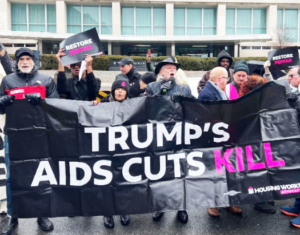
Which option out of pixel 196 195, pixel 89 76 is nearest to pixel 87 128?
pixel 89 76

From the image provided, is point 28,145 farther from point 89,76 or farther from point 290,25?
point 290,25

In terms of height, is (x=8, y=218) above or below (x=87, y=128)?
below

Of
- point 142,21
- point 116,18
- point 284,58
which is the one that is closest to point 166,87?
point 284,58

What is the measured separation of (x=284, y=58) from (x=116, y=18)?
1027 inches

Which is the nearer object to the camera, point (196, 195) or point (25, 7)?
point (196, 195)

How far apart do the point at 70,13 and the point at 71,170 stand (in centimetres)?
2939

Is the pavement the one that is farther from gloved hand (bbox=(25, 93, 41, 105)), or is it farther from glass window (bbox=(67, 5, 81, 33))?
glass window (bbox=(67, 5, 81, 33))

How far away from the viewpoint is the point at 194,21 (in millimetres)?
31078

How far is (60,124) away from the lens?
12.1 ft

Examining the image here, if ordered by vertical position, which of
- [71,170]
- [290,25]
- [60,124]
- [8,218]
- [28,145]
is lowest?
[8,218]

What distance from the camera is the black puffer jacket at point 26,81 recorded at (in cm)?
388

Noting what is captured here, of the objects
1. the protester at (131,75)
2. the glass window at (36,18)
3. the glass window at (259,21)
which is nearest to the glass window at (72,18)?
the glass window at (36,18)

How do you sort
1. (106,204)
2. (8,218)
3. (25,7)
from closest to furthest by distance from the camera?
1. (106,204)
2. (8,218)
3. (25,7)

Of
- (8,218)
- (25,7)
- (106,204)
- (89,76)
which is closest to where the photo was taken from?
(106,204)
